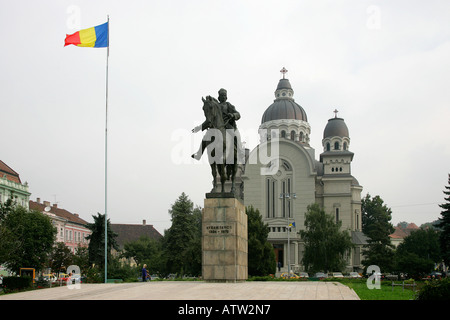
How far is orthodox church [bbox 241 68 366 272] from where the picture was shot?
7412 cm

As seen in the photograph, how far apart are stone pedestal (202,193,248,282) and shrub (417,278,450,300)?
627 cm

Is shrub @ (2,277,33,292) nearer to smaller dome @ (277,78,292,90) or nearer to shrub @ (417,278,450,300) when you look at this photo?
shrub @ (417,278,450,300)

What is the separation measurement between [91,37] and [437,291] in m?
22.4

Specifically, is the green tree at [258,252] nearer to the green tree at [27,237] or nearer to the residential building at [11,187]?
the green tree at [27,237]

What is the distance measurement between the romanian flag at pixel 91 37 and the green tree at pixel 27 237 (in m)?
16.2

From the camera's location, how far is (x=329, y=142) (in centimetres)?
8400

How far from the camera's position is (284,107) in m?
90.1

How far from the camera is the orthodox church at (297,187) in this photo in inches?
2918

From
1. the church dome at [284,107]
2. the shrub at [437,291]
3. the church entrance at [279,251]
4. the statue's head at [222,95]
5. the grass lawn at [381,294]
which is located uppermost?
the church dome at [284,107]

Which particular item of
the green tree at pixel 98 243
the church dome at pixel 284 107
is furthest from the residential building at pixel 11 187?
the church dome at pixel 284 107

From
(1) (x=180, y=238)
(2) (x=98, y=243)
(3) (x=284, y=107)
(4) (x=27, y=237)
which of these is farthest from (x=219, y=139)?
(3) (x=284, y=107)

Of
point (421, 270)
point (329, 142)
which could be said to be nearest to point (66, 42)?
point (421, 270)

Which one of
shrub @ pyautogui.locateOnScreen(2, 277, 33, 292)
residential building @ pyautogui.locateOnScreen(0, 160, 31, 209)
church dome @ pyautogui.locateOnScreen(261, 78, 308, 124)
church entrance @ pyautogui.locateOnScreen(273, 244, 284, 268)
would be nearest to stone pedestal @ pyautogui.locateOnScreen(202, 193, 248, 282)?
shrub @ pyautogui.locateOnScreen(2, 277, 33, 292)
